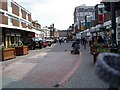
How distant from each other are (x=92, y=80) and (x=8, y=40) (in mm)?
35003

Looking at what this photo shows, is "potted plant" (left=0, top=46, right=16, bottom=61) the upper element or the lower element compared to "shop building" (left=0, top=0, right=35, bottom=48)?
lower

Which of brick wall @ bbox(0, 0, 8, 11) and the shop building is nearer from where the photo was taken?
brick wall @ bbox(0, 0, 8, 11)

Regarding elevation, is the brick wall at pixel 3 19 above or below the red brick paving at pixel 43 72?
above

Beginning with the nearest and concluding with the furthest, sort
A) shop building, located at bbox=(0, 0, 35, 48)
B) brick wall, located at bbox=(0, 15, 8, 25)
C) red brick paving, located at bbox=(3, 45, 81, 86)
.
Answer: red brick paving, located at bbox=(3, 45, 81, 86) < brick wall, located at bbox=(0, 15, 8, 25) < shop building, located at bbox=(0, 0, 35, 48)

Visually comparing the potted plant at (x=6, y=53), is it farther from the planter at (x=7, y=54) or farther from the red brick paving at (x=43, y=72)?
the red brick paving at (x=43, y=72)

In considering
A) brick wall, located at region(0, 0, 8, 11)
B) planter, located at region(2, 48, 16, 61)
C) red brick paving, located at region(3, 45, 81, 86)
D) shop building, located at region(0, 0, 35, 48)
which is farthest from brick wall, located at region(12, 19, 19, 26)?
red brick paving, located at region(3, 45, 81, 86)

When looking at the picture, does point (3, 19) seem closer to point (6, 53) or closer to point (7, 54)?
point (7, 54)

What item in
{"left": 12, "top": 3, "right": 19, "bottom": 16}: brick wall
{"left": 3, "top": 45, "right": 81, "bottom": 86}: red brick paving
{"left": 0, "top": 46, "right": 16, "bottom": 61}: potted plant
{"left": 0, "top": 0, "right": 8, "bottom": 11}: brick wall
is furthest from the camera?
{"left": 12, "top": 3, "right": 19, "bottom": 16}: brick wall

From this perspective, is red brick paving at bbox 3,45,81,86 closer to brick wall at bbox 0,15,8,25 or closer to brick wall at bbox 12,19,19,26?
brick wall at bbox 0,15,8,25

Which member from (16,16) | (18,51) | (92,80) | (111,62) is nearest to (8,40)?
(16,16)

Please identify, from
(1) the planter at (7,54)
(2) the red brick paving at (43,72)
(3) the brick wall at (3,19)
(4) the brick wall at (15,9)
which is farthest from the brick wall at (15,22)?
(2) the red brick paving at (43,72)

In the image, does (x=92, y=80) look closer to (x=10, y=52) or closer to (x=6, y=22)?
(x=10, y=52)

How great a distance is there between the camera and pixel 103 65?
2166 mm

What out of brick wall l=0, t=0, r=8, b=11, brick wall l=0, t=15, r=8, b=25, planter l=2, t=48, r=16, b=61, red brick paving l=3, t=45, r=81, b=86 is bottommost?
red brick paving l=3, t=45, r=81, b=86
